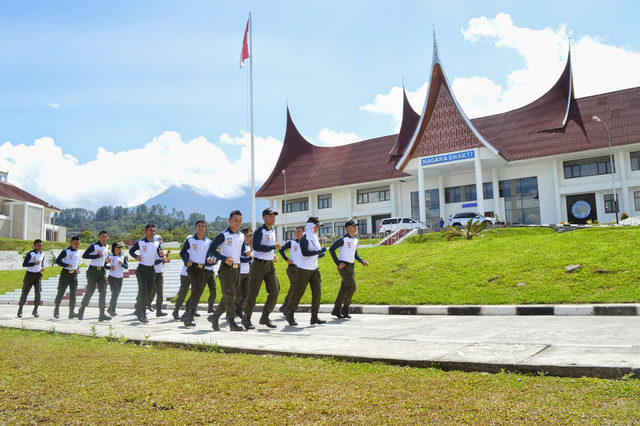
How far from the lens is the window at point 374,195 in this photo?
140 ft

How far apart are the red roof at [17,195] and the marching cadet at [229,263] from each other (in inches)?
2112

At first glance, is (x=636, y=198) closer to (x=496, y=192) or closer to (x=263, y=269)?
(x=496, y=192)

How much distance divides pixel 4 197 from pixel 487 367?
58.8m

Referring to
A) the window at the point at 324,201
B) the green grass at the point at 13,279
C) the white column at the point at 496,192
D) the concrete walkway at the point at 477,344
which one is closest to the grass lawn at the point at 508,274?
the concrete walkway at the point at 477,344

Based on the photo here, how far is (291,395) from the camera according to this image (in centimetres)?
338

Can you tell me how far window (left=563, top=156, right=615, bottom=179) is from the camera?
3262 centimetres

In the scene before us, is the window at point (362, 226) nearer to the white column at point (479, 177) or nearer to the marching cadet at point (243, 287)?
the white column at point (479, 177)

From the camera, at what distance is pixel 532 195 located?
3516 cm

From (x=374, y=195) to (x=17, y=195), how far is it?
39438mm

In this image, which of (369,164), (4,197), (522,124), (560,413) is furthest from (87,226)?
(560,413)

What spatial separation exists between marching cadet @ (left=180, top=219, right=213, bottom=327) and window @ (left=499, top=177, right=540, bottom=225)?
100ft

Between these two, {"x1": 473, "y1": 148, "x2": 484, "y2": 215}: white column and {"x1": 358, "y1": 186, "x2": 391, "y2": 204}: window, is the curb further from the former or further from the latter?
{"x1": 358, "y1": 186, "x2": 391, "y2": 204}: window

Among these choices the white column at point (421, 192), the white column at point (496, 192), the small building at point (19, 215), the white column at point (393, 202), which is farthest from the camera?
the small building at point (19, 215)

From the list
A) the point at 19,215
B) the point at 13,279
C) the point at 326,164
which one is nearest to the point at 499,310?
the point at 13,279
